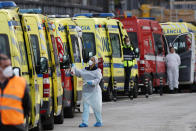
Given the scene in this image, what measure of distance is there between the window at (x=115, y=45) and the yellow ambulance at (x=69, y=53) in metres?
5.83

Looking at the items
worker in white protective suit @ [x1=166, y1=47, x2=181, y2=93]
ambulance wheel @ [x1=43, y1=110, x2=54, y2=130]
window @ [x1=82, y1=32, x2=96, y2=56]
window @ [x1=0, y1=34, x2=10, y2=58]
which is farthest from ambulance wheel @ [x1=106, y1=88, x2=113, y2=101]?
window @ [x1=0, y1=34, x2=10, y2=58]

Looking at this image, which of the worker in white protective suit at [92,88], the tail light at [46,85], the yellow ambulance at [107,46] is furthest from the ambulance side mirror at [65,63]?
the yellow ambulance at [107,46]

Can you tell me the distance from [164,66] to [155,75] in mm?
1686

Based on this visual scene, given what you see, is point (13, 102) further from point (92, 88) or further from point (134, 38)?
point (134, 38)

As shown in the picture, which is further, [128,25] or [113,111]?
[128,25]

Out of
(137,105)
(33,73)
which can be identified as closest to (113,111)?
(137,105)

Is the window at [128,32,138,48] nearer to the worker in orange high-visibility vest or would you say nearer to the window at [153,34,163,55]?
the window at [153,34,163,55]

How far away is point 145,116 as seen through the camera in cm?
2117

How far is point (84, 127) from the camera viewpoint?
18.3 m

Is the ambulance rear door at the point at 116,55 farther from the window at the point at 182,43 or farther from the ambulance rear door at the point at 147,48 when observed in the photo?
the window at the point at 182,43

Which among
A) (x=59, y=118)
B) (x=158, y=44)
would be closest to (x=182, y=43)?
(x=158, y=44)

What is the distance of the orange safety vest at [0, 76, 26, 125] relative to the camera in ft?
32.7

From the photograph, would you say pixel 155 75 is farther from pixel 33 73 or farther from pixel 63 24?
pixel 33 73

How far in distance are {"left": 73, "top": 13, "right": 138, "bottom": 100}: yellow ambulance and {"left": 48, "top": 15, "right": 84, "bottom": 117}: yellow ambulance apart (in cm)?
418
